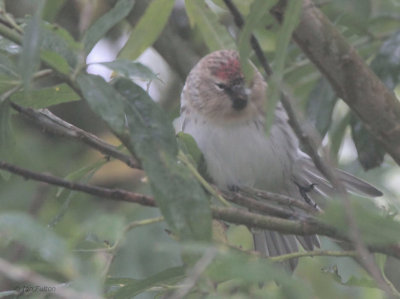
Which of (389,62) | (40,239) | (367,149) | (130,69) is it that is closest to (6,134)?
(130,69)

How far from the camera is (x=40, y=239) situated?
3.58ft

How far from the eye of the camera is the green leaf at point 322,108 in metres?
2.61

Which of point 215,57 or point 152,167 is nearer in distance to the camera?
point 152,167

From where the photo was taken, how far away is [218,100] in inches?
120

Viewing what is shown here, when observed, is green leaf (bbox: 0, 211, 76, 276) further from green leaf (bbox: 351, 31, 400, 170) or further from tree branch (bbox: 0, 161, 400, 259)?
green leaf (bbox: 351, 31, 400, 170)

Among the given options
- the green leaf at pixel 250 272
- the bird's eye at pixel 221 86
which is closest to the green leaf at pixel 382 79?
the bird's eye at pixel 221 86

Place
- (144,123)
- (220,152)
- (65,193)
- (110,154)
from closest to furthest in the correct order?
(144,123)
(110,154)
(65,193)
(220,152)

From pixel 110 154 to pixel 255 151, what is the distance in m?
1.43

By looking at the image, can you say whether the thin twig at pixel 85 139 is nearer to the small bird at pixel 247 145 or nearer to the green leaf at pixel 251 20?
the green leaf at pixel 251 20

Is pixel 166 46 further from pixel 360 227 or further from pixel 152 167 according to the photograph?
pixel 360 227

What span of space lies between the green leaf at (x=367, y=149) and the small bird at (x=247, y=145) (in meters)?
0.51

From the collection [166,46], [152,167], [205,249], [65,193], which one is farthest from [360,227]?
[166,46]

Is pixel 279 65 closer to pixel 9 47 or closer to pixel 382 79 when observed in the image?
pixel 9 47

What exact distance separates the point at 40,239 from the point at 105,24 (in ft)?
2.12
